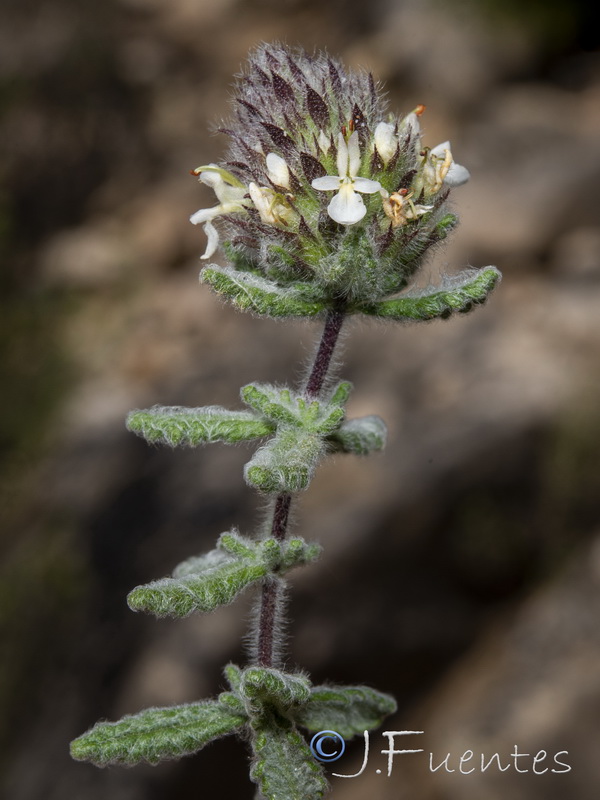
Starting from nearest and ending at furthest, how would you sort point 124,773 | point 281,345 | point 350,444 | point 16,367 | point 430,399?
point 350,444 → point 124,773 → point 430,399 → point 281,345 → point 16,367

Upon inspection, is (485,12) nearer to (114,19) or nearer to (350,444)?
(114,19)

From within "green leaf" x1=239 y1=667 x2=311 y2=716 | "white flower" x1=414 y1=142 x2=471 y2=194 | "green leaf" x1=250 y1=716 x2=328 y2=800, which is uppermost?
"white flower" x1=414 y1=142 x2=471 y2=194

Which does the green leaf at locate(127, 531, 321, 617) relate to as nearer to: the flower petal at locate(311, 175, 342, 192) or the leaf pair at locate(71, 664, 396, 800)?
the leaf pair at locate(71, 664, 396, 800)

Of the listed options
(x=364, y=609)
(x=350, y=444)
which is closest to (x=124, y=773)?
(x=364, y=609)

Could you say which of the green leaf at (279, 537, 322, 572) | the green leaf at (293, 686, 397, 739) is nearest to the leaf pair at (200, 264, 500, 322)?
the green leaf at (279, 537, 322, 572)

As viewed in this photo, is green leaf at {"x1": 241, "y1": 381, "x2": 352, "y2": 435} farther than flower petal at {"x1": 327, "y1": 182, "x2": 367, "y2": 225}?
Yes

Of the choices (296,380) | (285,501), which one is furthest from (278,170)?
(296,380)
